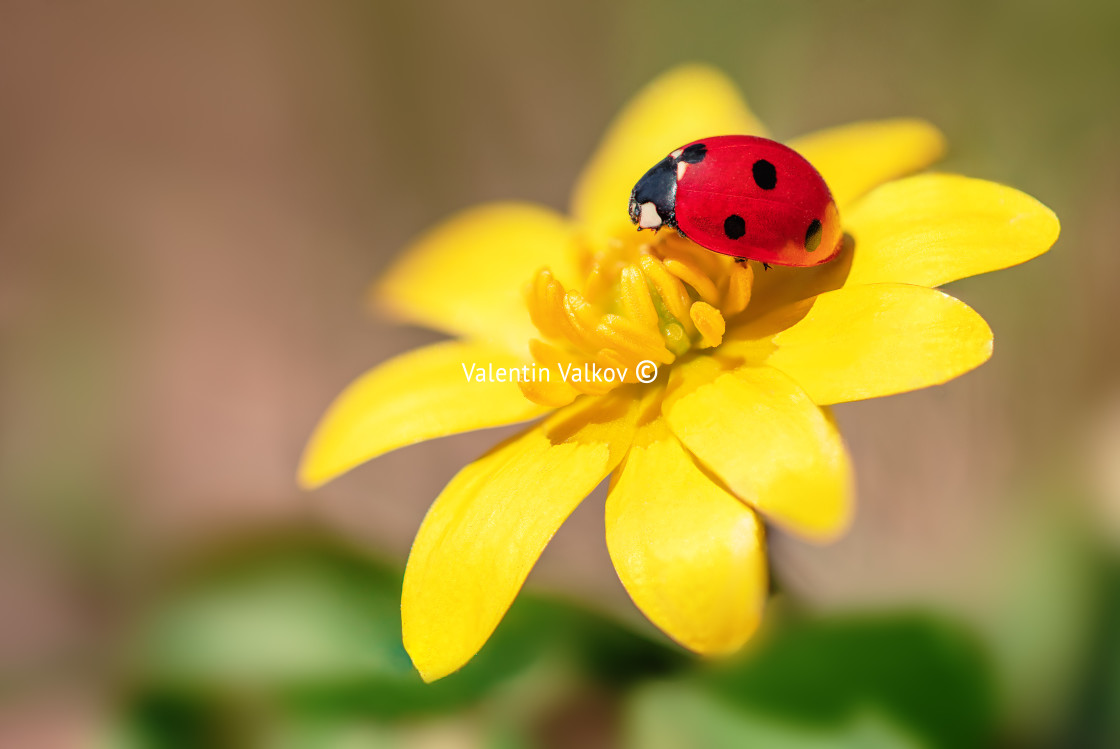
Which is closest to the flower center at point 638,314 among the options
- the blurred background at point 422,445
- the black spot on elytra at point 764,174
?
the black spot on elytra at point 764,174

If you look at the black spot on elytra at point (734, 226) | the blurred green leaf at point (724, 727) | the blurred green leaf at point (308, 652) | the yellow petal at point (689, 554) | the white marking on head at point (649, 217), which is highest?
the white marking on head at point (649, 217)

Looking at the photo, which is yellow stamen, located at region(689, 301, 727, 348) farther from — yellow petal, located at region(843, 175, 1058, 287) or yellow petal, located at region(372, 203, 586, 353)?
yellow petal, located at region(372, 203, 586, 353)

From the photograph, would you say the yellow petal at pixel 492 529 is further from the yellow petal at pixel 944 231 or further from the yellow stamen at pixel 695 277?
the yellow petal at pixel 944 231

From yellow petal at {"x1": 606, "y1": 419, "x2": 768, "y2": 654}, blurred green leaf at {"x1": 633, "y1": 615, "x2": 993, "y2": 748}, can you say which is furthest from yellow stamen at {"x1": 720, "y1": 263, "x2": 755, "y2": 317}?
blurred green leaf at {"x1": 633, "y1": 615, "x2": 993, "y2": 748}

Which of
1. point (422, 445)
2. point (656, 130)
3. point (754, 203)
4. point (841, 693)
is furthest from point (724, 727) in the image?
point (422, 445)

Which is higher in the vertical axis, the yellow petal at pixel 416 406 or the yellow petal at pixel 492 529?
the yellow petal at pixel 416 406

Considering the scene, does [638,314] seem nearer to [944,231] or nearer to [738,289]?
[738,289]

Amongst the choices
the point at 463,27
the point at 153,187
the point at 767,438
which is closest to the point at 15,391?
the point at 153,187

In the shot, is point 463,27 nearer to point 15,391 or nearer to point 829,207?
point 15,391
